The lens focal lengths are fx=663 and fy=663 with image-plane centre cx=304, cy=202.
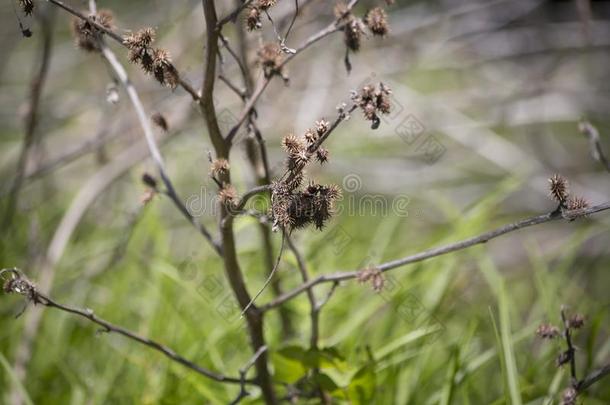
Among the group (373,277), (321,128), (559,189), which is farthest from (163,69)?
(559,189)

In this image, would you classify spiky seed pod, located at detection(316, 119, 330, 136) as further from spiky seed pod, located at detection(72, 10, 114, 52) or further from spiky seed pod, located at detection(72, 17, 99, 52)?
spiky seed pod, located at detection(72, 17, 99, 52)

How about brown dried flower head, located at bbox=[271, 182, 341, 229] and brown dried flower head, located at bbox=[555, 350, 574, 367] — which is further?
brown dried flower head, located at bbox=[555, 350, 574, 367]

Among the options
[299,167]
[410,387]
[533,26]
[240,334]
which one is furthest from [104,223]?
[533,26]

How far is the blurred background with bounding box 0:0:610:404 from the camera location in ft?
5.22

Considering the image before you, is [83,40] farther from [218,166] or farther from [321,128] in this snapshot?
[321,128]

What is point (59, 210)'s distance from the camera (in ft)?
8.20

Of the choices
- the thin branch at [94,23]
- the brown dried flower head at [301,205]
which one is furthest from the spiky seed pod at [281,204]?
the thin branch at [94,23]

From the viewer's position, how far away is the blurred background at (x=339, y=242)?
159cm

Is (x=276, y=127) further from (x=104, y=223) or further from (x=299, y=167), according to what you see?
(x=299, y=167)

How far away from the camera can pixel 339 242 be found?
204 centimetres

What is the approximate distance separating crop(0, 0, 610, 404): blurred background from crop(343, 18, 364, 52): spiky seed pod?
12 centimetres

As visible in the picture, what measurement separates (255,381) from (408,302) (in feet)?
2.17

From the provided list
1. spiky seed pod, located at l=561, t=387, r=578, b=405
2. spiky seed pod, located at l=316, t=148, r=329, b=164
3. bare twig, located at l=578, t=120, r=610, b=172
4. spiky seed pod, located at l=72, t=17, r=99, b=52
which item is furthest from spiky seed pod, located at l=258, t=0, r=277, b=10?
spiky seed pod, located at l=561, t=387, r=578, b=405

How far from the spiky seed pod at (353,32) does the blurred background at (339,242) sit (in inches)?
4.8
